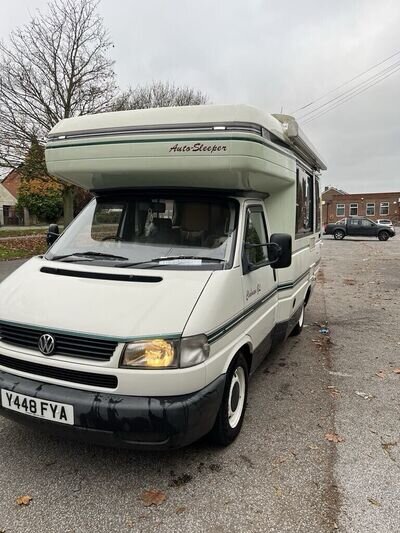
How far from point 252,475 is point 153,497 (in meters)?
0.71

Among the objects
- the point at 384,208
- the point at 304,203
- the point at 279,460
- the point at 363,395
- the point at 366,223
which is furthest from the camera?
the point at 384,208

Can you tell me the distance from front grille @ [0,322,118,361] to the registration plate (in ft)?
1.03

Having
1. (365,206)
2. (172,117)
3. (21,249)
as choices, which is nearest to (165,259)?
(172,117)

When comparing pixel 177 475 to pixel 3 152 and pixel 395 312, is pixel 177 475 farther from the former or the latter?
pixel 3 152

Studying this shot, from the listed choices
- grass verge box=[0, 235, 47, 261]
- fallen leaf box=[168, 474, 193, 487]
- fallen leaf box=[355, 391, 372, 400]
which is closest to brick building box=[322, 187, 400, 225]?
grass verge box=[0, 235, 47, 261]

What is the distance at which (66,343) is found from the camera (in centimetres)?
Result: 286

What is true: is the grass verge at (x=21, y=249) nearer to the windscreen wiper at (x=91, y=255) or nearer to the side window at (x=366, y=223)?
the windscreen wiper at (x=91, y=255)

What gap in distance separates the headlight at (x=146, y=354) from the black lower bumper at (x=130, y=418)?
0.68 feet

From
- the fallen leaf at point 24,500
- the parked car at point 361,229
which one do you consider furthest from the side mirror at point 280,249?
the parked car at point 361,229

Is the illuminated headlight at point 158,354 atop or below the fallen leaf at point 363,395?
atop

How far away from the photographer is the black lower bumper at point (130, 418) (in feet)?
8.78

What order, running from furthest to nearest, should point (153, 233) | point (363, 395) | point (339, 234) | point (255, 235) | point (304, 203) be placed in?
point (339, 234)
point (304, 203)
point (363, 395)
point (255, 235)
point (153, 233)

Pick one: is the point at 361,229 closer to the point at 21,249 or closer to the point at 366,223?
the point at 366,223

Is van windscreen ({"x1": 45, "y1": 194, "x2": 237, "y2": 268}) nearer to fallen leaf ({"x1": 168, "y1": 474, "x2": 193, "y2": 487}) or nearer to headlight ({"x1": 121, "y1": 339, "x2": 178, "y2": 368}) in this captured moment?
headlight ({"x1": 121, "y1": 339, "x2": 178, "y2": 368})
